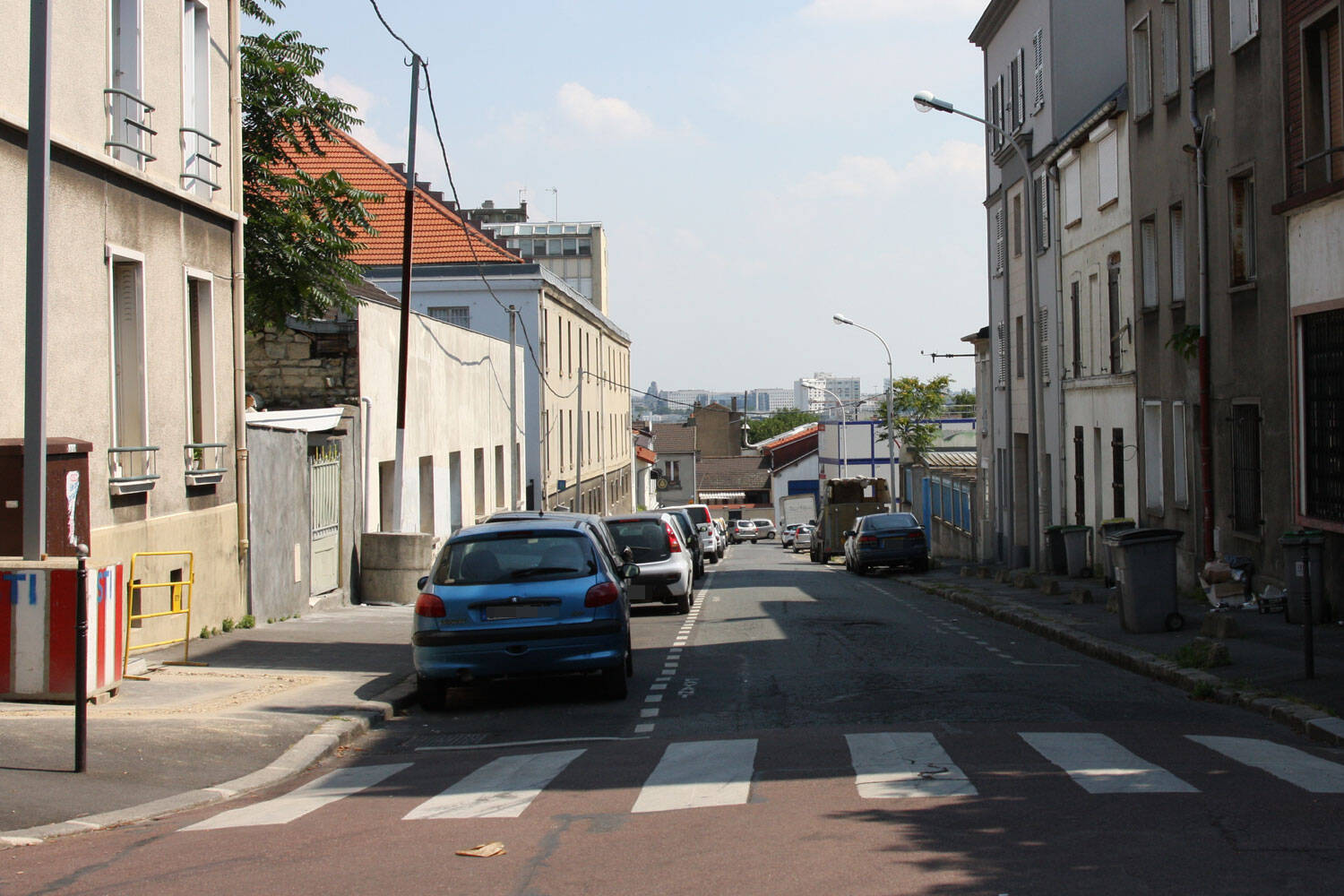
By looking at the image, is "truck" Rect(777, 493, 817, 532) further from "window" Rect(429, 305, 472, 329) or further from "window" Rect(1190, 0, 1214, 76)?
"window" Rect(1190, 0, 1214, 76)

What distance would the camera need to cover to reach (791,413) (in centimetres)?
19950

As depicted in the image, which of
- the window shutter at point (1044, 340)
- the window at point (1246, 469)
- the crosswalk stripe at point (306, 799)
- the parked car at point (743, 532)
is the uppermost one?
the window shutter at point (1044, 340)

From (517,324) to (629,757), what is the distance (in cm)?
3492

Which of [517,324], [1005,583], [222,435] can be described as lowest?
[1005,583]

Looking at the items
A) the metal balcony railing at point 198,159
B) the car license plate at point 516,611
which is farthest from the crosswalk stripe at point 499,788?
the metal balcony railing at point 198,159

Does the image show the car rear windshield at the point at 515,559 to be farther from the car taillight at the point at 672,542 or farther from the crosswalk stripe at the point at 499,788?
the car taillight at the point at 672,542

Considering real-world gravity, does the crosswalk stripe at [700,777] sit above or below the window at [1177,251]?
below

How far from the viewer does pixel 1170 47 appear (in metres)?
20.8

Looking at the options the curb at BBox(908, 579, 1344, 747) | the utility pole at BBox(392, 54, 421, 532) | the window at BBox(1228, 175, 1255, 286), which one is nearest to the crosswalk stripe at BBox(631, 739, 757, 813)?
the curb at BBox(908, 579, 1344, 747)

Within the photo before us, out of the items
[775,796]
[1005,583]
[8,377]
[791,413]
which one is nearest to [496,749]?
[775,796]

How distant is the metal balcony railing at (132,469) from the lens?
43.5 ft

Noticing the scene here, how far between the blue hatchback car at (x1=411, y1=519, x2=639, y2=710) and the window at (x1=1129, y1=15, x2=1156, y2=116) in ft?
48.6

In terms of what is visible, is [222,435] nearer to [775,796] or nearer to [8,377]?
[8,377]

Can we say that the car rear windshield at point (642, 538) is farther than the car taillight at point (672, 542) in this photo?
No
